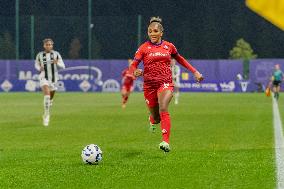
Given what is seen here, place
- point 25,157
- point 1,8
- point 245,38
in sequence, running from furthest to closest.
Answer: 1. point 245,38
2. point 1,8
3. point 25,157

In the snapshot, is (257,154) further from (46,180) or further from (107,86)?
(107,86)

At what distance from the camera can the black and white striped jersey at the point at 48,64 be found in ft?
58.3

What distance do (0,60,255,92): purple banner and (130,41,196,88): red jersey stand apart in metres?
38.2

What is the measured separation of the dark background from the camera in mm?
54656

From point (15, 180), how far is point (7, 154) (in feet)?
10.0

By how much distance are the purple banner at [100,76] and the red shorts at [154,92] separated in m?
37.9

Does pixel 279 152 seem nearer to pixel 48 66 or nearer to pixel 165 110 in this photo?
pixel 165 110

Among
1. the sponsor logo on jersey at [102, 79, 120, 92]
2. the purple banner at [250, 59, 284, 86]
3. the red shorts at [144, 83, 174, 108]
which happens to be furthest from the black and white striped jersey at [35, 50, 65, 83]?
the purple banner at [250, 59, 284, 86]

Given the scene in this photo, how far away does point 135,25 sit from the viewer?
186ft

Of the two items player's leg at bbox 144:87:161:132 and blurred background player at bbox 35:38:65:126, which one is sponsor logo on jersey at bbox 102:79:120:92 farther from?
player's leg at bbox 144:87:161:132

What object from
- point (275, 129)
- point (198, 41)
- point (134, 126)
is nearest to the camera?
point (275, 129)

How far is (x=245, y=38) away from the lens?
70.9 meters

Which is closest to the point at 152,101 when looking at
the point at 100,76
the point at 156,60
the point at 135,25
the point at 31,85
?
the point at 156,60

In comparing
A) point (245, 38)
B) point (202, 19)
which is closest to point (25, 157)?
point (202, 19)
